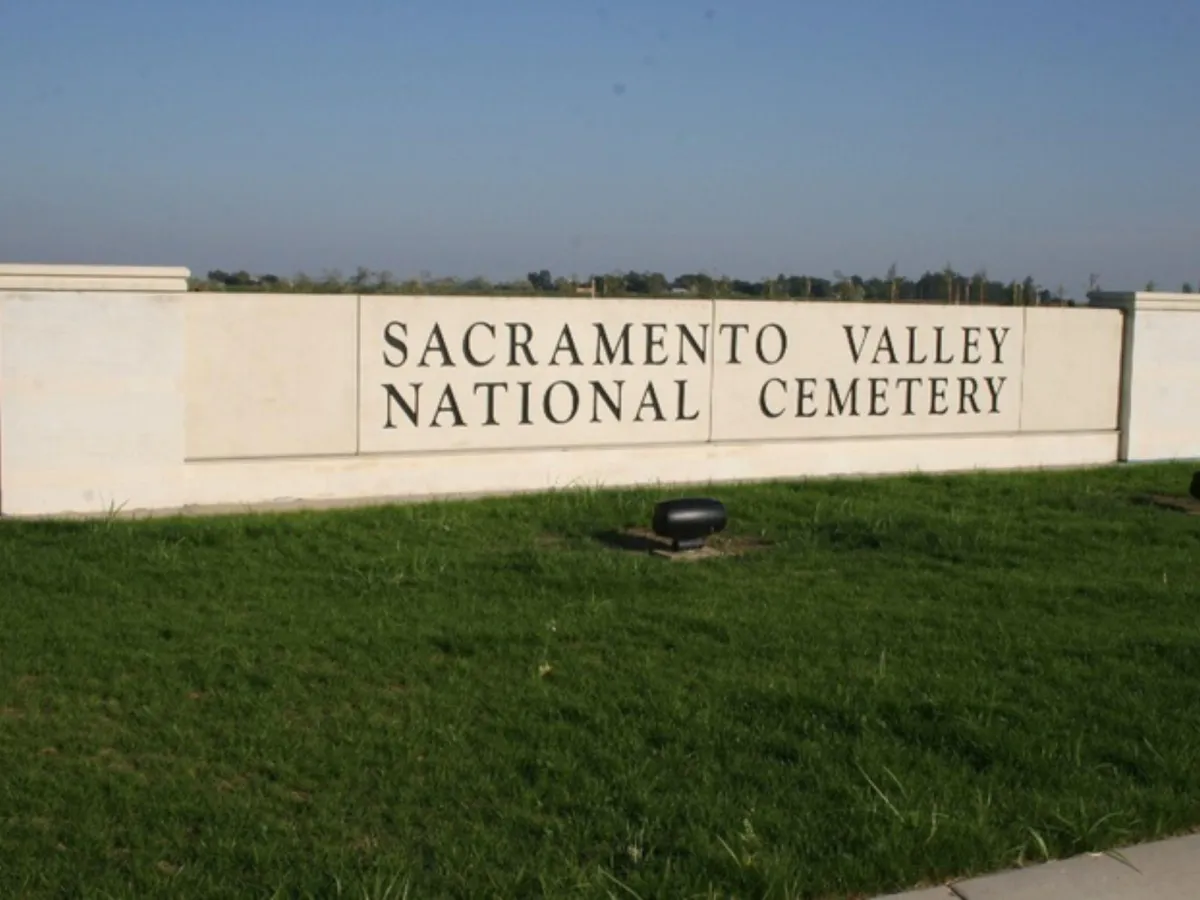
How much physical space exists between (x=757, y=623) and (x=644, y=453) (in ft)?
17.4

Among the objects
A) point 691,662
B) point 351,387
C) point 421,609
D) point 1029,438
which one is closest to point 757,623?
point 691,662

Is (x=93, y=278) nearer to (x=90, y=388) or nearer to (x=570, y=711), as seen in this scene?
(x=90, y=388)

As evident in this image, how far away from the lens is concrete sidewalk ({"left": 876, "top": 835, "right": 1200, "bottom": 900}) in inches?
177

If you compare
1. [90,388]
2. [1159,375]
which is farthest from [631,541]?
[1159,375]

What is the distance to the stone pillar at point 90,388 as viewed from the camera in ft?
34.0

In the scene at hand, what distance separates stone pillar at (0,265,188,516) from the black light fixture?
3.67 meters

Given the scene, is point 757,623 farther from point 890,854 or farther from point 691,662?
point 890,854

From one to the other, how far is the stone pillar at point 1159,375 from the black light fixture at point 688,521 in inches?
282

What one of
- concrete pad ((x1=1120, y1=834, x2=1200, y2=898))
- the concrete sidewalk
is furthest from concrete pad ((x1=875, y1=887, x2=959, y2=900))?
concrete pad ((x1=1120, y1=834, x2=1200, y2=898))

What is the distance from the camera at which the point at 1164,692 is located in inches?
250

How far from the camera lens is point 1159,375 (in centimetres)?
1525

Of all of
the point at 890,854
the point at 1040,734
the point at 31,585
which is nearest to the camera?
the point at 890,854

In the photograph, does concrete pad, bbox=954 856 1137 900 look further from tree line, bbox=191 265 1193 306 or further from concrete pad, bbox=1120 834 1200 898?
tree line, bbox=191 265 1193 306

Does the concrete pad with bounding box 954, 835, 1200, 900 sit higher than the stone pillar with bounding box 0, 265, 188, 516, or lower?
lower
